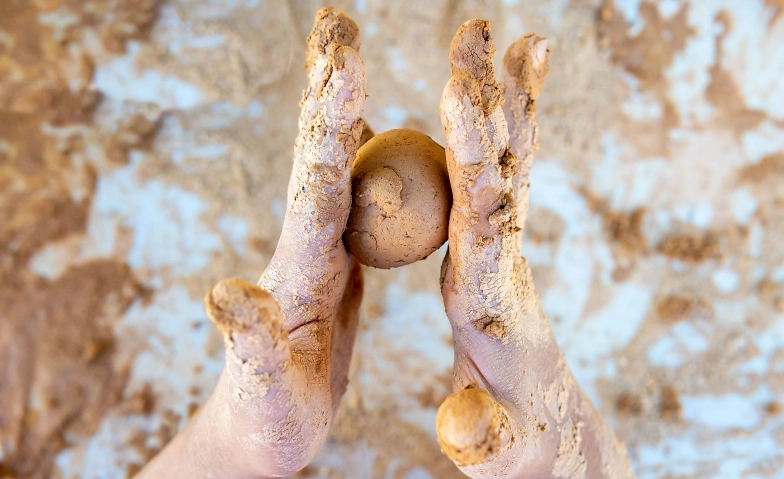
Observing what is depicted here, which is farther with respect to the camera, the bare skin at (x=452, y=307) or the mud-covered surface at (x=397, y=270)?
the mud-covered surface at (x=397, y=270)

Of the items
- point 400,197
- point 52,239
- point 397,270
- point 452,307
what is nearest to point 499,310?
point 452,307

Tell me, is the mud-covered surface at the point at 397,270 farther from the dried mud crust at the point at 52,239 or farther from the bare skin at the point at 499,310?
the bare skin at the point at 499,310

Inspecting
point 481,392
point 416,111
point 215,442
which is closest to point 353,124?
point 481,392

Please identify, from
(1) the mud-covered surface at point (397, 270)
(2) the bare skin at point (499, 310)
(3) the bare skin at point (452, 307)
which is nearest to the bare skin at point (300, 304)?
(3) the bare skin at point (452, 307)

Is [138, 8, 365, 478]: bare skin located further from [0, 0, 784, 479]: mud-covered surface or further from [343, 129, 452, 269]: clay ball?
[0, 0, 784, 479]: mud-covered surface

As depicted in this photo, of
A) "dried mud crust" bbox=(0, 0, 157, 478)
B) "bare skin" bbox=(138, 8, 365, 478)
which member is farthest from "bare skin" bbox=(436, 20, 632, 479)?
"dried mud crust" bbox=(0, 0, 157, 478)

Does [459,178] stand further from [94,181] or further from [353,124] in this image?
[94,181]

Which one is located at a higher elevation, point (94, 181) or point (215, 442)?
point (94, 181)
